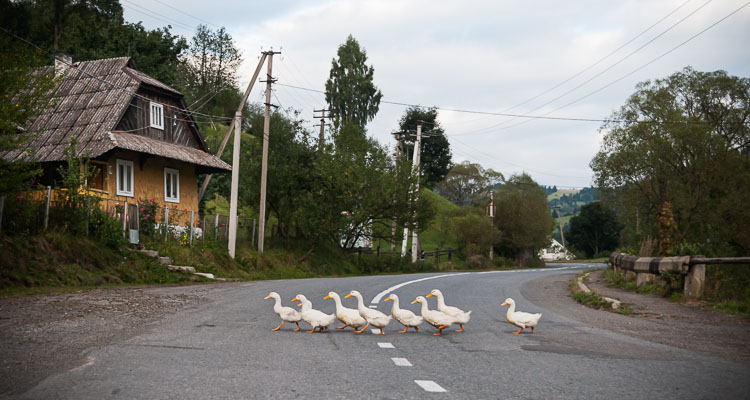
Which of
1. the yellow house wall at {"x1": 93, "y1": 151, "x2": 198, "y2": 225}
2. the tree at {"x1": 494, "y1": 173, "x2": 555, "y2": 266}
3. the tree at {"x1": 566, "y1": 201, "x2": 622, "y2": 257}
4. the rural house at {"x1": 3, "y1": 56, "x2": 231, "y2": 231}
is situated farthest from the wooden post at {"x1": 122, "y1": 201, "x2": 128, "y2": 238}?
the tree at {"x1": 566, "y1": 201, "x2": 622, "y2": 257}

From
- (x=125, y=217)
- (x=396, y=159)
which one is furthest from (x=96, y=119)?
(x=396, y=159)

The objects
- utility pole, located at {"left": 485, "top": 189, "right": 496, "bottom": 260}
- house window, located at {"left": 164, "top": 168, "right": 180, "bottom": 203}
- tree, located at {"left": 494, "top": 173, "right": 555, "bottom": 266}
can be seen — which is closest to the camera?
house window, located at {"left": 164, "top": 168, "right": 180, "bottom": 203}

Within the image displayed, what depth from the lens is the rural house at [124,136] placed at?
29953 mm

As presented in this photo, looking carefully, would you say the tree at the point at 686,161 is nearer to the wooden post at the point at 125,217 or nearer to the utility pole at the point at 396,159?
the utility pole at the point at 396,159

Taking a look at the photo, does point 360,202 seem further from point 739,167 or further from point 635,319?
point 635,319

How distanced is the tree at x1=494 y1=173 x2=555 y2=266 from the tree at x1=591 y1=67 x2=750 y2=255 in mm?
21363

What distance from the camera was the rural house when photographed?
29953 millimetres

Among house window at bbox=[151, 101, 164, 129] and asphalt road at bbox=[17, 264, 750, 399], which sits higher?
house window at bbox=[151, 101, 164, 129]

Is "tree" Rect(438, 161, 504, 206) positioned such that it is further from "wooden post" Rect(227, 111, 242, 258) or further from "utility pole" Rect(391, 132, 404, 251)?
"wooden post" Rect(227, 111, 242, 258)

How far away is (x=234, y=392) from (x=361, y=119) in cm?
7552

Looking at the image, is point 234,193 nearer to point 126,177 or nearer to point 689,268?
point 126,177

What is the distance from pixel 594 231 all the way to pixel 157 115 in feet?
282

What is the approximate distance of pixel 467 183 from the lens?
9588cm

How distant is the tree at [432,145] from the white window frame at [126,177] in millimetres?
62633
